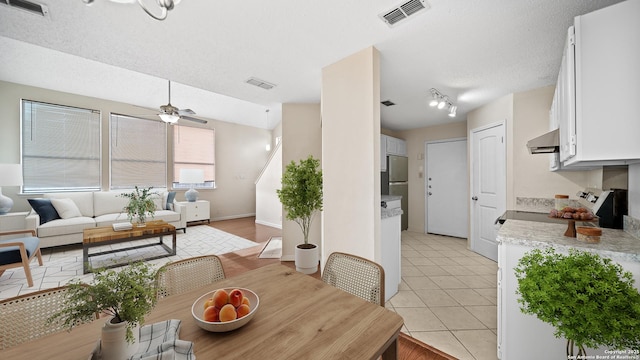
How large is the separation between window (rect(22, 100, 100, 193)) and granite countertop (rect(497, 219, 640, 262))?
683 cm

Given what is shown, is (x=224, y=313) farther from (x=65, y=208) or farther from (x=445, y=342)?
(x=65, y=208)

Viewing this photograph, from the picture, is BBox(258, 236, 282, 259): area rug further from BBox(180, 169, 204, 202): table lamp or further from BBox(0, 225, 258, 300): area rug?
BBox(180, 169, 204, 202): table lamp

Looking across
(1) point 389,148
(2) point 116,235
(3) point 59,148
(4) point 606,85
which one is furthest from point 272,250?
(3) point 59,148

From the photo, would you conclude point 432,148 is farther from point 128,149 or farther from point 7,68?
point 7,68

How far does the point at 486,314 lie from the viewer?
221cm

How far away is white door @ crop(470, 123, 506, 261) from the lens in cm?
357

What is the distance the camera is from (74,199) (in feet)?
14.6

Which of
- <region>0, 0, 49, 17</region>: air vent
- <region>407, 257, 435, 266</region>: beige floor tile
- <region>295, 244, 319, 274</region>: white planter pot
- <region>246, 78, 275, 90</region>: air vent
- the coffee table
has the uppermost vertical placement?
<region>246, 78, 275, 90</region>: air vent

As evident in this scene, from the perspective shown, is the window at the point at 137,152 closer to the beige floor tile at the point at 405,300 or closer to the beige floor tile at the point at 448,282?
the beige floor tile at the point at 405,300

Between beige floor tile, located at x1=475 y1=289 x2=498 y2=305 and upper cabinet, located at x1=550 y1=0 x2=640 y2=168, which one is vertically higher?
upper cabinet, located at x1=550 y1=0 x2=640 y2=168

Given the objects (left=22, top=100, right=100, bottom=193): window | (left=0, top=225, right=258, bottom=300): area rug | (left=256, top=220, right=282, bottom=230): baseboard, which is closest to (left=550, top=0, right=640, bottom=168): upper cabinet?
(left=0, top=225, right=258, bottom=300): area rug

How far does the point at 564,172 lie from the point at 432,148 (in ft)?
8.12

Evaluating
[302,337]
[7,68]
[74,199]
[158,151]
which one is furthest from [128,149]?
[302,337]

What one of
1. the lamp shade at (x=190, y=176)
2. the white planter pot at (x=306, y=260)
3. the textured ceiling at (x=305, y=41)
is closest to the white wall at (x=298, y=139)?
Answer: the textured ceiling at (x=305, y=41)
